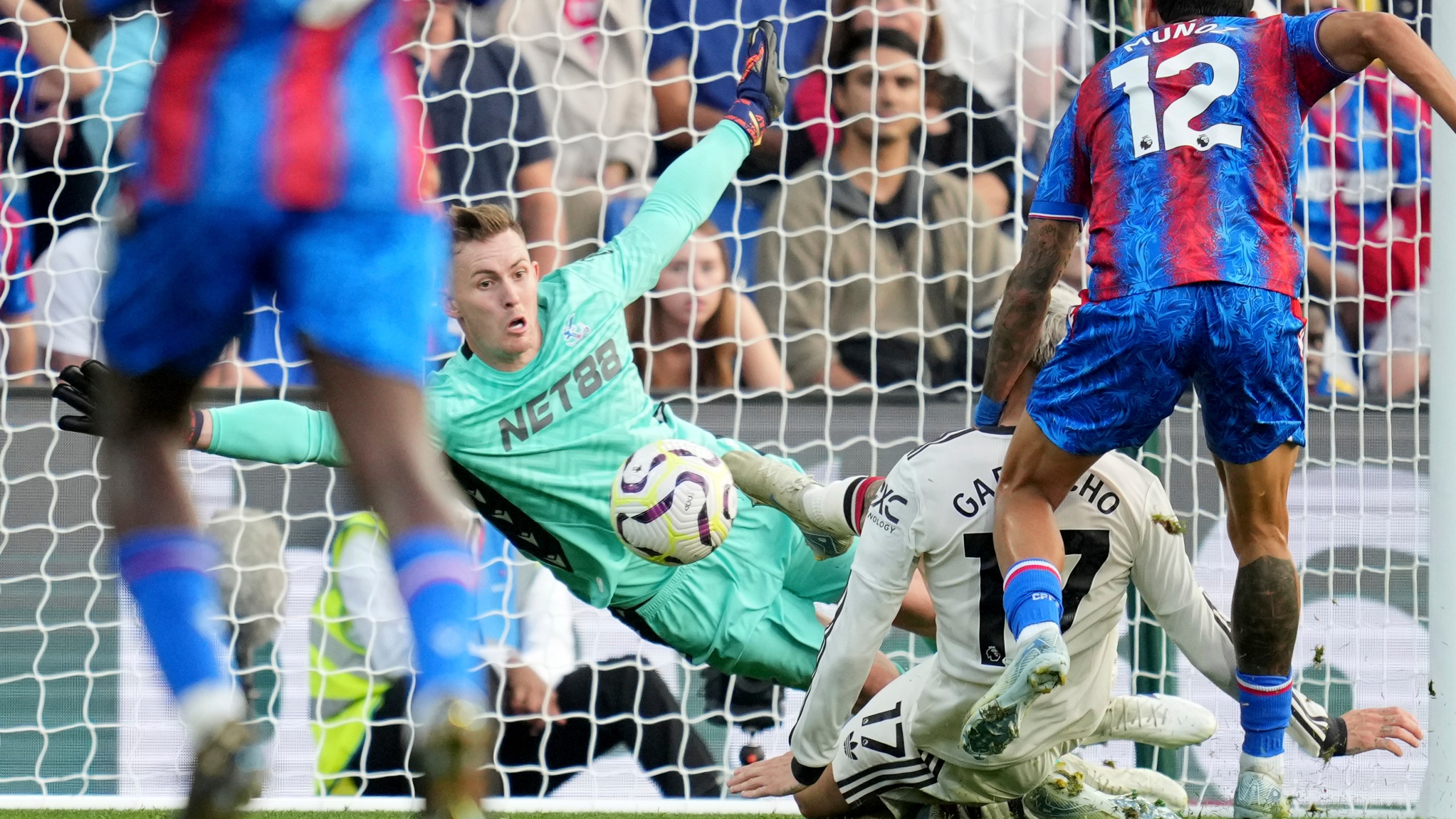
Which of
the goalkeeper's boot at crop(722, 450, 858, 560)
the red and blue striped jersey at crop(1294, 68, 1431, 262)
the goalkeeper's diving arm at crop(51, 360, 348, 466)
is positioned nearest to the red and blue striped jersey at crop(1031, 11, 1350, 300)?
the goalkeeper's boot at crop(722, 450, 858, 560)

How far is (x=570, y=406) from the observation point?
3910 mm

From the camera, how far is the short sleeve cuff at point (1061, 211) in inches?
122

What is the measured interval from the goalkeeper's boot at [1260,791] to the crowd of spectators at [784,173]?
6.79ft

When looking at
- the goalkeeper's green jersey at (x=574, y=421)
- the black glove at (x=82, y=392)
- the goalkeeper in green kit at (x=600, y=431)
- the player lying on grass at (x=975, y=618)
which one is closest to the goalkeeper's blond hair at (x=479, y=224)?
the goalkeeper in green kit at (x=600, y=431)

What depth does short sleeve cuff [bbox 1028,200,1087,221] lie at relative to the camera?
309 centimetres

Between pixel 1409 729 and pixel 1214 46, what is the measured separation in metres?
1.66

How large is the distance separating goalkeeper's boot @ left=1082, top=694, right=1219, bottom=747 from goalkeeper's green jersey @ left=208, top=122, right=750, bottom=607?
1210 mm

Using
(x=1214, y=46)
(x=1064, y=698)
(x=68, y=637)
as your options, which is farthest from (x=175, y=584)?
(x=68, y=637)

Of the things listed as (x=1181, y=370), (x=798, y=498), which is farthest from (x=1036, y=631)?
(x=798, y=498)

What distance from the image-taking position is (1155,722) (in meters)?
3.36

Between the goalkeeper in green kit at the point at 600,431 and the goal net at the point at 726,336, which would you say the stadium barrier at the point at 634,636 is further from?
the goalkeeper in green kit at the point at 600,431

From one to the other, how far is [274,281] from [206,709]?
552 mm

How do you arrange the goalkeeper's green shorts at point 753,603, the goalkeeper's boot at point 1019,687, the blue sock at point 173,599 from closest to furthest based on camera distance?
1. the blue sock at point 173,599
2. the goalkeeper's boot at point 1019,687
3. the goalkeeper's green shorts at point 753,603

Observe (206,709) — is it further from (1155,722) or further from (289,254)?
(1155,722)
